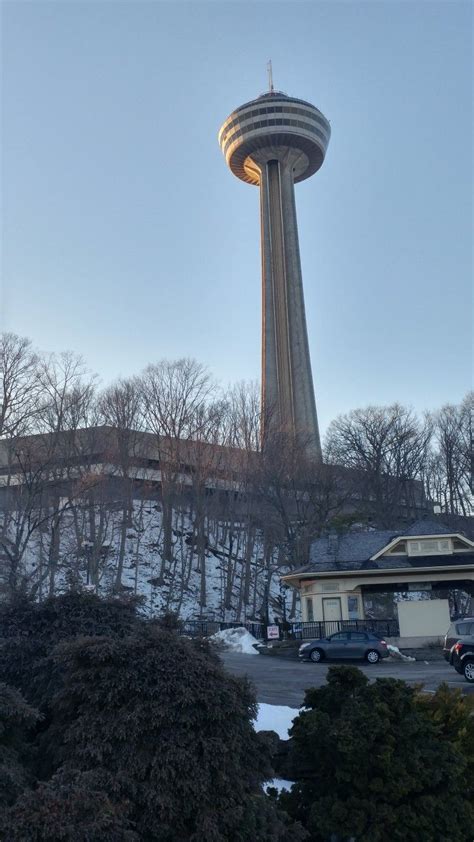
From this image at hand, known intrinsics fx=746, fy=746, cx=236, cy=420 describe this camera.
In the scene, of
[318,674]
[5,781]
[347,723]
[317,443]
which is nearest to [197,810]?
[5,781]

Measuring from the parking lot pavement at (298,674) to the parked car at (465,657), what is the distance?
0.31 m

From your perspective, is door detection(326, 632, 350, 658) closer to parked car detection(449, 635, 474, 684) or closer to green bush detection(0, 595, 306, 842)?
parked car detection(449, 635, 474, 684)

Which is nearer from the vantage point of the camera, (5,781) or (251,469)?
(5,781)

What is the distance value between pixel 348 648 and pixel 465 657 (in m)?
9.46

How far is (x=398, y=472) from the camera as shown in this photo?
6606cm

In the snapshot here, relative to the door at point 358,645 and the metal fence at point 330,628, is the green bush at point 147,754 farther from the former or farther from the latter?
the metal fence at point 330,628

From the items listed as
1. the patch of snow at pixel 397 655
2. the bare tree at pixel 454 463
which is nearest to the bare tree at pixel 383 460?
the bare tree at pixel 454 463

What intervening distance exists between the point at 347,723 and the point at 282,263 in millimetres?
91276

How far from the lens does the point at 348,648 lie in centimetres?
3020

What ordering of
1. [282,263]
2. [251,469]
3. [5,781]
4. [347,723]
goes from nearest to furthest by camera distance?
1. [5,781]
2. [347,723]
3. [251,469]
4. [282,263]

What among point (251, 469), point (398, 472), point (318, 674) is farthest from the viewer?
point (398, 472)

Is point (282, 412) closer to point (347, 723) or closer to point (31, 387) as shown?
point (31, 387)

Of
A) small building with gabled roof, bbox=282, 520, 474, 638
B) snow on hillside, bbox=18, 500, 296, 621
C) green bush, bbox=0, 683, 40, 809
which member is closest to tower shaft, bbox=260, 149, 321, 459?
snow on hillside, bbox=18, 500, 296, 621

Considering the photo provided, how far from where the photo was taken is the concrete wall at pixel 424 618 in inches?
1358
